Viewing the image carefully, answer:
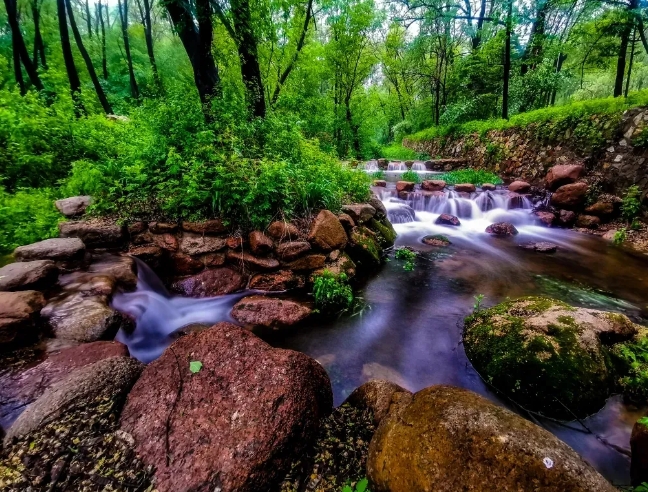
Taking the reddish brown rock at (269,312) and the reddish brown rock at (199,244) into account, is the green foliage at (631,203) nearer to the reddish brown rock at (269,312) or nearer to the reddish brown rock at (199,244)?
the reddish brown rock at (269,312)

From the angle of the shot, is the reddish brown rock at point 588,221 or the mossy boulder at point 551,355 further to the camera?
the reddish brown rock at point 588,221

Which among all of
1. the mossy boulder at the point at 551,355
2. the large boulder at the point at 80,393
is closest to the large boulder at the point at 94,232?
the large boulder at the point at 80,393

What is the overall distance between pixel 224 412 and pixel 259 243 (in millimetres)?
2973

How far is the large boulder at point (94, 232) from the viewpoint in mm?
4500

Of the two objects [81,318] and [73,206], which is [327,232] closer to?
[81,318]

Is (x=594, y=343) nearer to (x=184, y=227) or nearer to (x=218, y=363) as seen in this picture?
(x=218, y=363)

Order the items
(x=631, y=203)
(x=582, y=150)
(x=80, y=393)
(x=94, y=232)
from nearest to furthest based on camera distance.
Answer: (x=80, y=393), (x=94, y=232), (x=631, y=203), (x=582, y=150)

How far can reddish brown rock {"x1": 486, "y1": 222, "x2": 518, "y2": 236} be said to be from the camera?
8.06 meters

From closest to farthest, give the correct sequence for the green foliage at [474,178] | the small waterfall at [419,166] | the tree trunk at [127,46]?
the green foliage at [474,178], the small waterfall at [419,166], the tree trunk at [127,46]

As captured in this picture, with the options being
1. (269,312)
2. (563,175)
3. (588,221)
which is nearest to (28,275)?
(269,312)

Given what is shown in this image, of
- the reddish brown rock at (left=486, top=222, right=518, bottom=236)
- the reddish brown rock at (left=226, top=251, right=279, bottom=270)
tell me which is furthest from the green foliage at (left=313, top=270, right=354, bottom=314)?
the reddish brown rock at (left=486, top=222, right=518, bottom=236)

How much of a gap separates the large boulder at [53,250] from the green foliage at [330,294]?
3.35 metres

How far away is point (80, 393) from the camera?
1977mm

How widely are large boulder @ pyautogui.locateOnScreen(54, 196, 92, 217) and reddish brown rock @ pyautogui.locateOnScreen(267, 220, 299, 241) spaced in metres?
3.14
